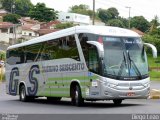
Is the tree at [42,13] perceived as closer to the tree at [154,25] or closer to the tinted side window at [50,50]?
the tree at [154,25]

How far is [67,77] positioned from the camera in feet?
77.7

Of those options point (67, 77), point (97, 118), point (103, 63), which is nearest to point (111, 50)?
point (103, 63)

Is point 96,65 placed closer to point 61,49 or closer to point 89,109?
point 89,109

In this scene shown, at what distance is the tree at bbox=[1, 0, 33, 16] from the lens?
187m

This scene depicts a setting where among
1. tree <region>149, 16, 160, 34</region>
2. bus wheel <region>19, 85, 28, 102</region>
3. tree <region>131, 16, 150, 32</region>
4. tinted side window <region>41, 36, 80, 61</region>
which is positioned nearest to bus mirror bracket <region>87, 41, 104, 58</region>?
tinted side window <region>41, 36, 80, 61</region>

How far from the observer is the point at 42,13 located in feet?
502

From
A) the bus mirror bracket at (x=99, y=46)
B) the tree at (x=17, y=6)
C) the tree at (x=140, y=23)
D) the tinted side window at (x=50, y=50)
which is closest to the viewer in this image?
the bus mirror bracket at (x=99, y=46)

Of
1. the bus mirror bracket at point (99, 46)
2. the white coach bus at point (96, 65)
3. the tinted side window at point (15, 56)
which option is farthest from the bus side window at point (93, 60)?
the tinted side window at point (15, 56)

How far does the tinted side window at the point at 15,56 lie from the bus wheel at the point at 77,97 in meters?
6.74

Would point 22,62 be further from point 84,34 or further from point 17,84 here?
point 84,34

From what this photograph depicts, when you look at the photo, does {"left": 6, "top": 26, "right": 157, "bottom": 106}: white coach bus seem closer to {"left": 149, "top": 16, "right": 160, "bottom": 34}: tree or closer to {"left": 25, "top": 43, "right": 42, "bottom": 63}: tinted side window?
{"left": 25, "top": 43, "right": 42, "bottom": 63}: tinted side window

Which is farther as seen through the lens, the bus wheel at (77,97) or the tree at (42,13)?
the tree at (42,13)

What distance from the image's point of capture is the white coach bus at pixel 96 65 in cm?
2138

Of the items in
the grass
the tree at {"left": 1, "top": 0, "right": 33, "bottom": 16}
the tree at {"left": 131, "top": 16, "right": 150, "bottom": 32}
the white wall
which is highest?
the tree at {"left": 1, "top": 0, "right": 33, "bottom": 16}
